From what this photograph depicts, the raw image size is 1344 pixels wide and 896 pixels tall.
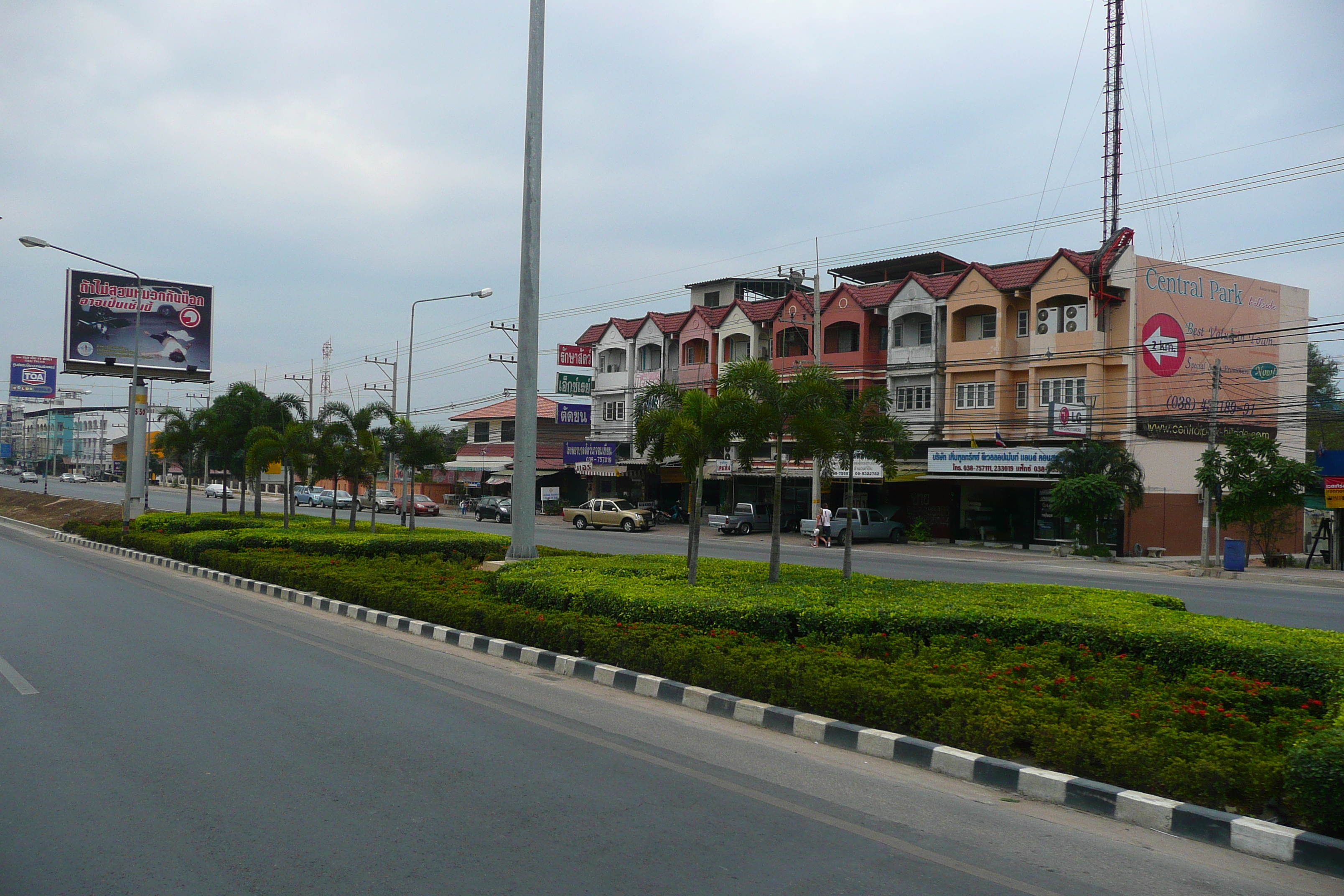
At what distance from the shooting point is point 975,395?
36906mm

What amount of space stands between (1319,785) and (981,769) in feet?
6.35

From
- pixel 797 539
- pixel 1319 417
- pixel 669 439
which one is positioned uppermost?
pixel 1319 417

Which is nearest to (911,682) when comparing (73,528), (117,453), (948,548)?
(948,548)

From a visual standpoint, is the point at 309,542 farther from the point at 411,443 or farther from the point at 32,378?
the point at 32,378

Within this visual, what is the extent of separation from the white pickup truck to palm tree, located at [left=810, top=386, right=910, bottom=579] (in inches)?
846

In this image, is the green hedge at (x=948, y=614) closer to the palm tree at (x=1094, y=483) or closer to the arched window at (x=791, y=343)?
the palm tree at (x=1094, y=483)

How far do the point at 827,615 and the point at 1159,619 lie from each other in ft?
11.6

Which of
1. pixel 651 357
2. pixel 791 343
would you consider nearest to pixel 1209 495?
pixel 791 343

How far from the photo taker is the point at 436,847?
483cm

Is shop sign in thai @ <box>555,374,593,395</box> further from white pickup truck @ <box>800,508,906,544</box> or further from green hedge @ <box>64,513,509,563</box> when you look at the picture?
green hedge @ <box>64,513,509,563</box>

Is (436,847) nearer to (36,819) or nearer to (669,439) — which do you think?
(36,819)

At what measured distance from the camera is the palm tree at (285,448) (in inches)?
1113

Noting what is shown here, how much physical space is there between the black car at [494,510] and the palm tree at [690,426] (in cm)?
3464

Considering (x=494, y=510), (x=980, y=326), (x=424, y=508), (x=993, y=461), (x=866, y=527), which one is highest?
(x=980, y=326)
